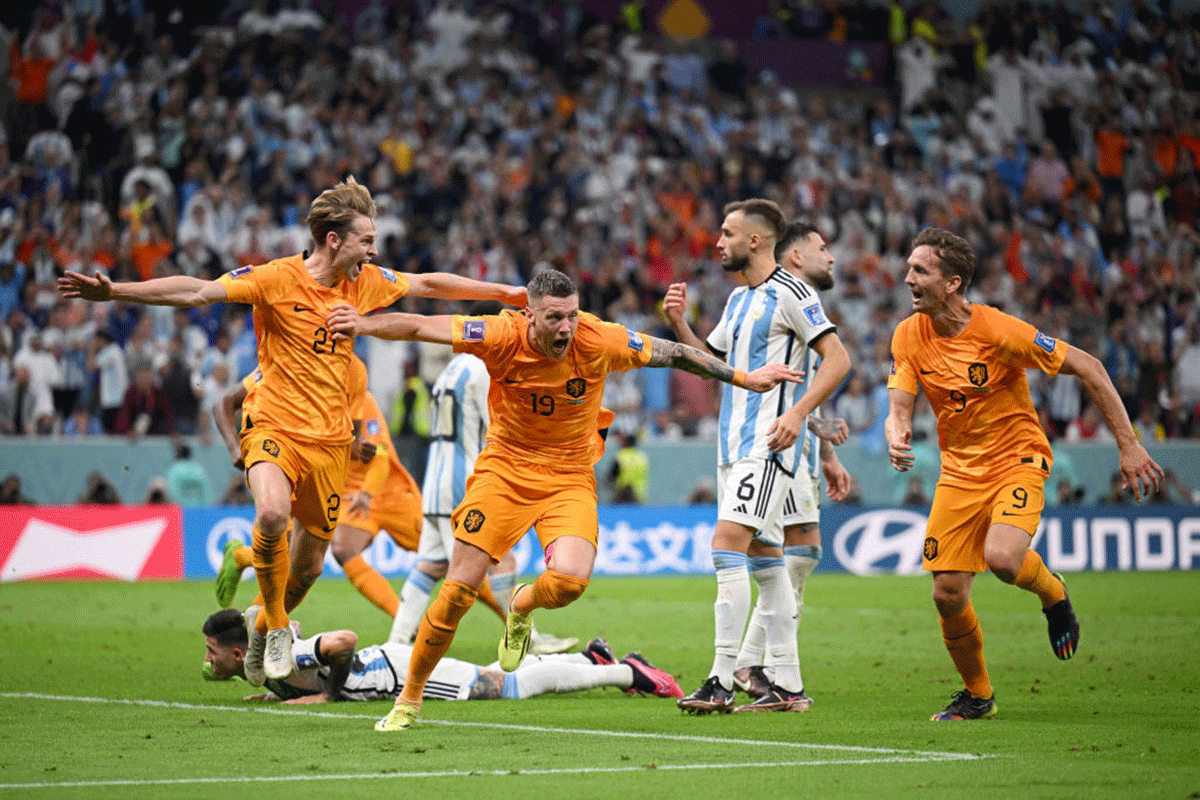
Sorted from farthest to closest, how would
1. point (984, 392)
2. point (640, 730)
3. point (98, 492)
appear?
1. point (98, 492)
2. point (984, 392)
3. point (640, 730)

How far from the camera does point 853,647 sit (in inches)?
513

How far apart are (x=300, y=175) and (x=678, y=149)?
22.9 feet

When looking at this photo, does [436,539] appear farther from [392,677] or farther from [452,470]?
[392,677]

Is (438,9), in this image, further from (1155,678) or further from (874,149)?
(1155,678)

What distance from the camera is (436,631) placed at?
8000 mm

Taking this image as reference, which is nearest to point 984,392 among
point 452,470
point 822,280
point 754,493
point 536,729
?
point 754,493

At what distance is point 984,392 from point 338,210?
371cm

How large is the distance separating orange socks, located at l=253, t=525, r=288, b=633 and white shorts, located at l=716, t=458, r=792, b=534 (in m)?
2.44

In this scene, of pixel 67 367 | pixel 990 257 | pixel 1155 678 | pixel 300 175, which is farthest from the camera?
pixel 990 257

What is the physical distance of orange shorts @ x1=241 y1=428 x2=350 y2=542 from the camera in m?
8.93

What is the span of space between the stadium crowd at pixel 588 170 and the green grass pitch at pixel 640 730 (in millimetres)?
7824

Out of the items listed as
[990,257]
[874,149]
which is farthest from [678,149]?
[990,257]

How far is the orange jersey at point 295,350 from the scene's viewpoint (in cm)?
898

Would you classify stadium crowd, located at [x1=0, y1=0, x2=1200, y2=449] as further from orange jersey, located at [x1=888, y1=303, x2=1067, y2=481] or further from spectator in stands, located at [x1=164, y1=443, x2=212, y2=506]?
orange jersey, located at [x1=888, y1=303, x2=1067, y2=481]
